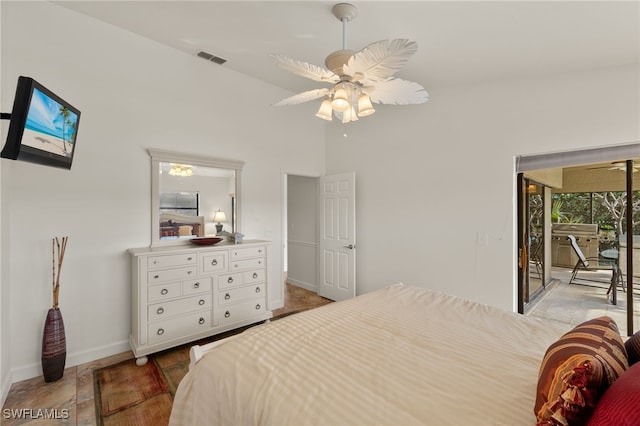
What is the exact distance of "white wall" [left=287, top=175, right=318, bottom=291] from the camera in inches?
198

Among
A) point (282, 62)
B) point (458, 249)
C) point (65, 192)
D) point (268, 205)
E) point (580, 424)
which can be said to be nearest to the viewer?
point (580, 424)

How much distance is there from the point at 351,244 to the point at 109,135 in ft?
10.2

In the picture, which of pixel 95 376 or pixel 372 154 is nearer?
pixel 95 376

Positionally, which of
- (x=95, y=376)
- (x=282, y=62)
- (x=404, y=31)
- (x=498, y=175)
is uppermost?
(x=404, y=31)

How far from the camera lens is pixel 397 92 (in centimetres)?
215

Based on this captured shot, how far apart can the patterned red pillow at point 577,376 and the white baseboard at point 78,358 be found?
3.33 metres

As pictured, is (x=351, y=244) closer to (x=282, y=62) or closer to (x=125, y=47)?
(x=282, y=62)

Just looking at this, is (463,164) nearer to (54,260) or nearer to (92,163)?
(92,163)

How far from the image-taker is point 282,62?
1.88 metres

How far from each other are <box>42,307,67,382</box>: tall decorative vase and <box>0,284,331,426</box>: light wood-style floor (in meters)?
0.08

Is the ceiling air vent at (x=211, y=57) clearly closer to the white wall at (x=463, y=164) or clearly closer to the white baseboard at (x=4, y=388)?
the white wall at (x=463, y=164)

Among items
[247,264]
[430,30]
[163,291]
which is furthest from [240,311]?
[430,30]

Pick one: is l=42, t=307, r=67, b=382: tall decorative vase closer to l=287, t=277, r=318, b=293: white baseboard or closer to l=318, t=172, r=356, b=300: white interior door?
l=318, t=172, r=356, b=300: white interior door

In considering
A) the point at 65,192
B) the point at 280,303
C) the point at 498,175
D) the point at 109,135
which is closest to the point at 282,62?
the point at 109,135
